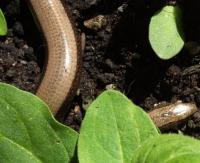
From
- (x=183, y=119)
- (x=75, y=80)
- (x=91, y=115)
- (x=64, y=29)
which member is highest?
(x=91, y=115)

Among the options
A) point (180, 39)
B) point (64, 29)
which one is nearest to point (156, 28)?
point (180, 39)

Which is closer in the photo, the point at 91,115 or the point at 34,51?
the point at 91,115

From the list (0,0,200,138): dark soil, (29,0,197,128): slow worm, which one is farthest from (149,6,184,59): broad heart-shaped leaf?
(29,0,197,128): slow worm

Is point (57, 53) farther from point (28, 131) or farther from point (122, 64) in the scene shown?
point (28, 131)

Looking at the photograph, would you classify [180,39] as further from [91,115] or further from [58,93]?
[91,115]

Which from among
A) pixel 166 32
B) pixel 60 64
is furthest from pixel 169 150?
pixel 60 64
